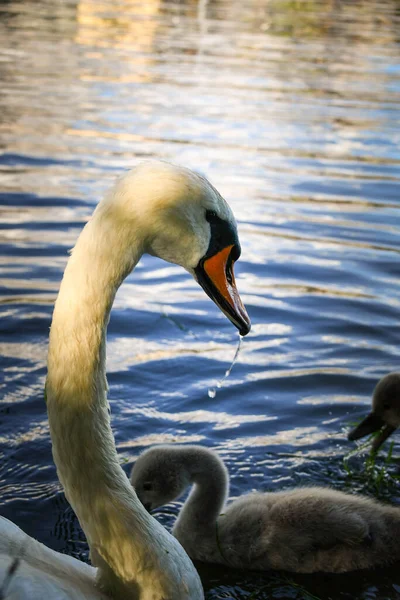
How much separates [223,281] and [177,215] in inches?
12.7

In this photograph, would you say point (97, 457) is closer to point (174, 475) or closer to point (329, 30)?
point (174, 475)

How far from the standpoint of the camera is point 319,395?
6.04m

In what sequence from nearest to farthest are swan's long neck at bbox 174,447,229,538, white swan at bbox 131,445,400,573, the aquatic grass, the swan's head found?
the swan's head
white swan at bbox 131,445,400,573
swan's long neck at bbox 174,447,229,538
the aquatic grass

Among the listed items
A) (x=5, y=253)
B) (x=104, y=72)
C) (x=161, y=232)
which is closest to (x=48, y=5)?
(x=104, y=72)

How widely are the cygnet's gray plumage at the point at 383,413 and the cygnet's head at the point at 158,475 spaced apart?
3.68ft

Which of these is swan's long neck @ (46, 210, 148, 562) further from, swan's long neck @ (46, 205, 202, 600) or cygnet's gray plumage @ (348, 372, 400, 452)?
cygnet's gray plumage @ (348, 372, 400, 452)

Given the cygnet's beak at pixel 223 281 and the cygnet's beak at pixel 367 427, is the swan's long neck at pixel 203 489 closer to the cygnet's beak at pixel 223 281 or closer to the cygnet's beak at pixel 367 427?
the cygnet's beak at pixel 367 427

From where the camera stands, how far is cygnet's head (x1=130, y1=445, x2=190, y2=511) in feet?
15.0

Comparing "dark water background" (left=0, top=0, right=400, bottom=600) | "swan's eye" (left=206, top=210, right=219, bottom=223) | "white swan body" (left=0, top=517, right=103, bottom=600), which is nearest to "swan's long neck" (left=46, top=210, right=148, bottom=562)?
"white swan body" (left=0, top=517, right=103, bottom=600)

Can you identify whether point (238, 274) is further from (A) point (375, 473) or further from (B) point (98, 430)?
(B) point (98, 430)

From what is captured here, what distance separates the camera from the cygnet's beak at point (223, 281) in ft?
10.2

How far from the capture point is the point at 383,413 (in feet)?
17.0

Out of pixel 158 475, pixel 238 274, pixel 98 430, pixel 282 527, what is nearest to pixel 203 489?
pixel 158 475

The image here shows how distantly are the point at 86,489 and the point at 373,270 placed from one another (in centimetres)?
554
